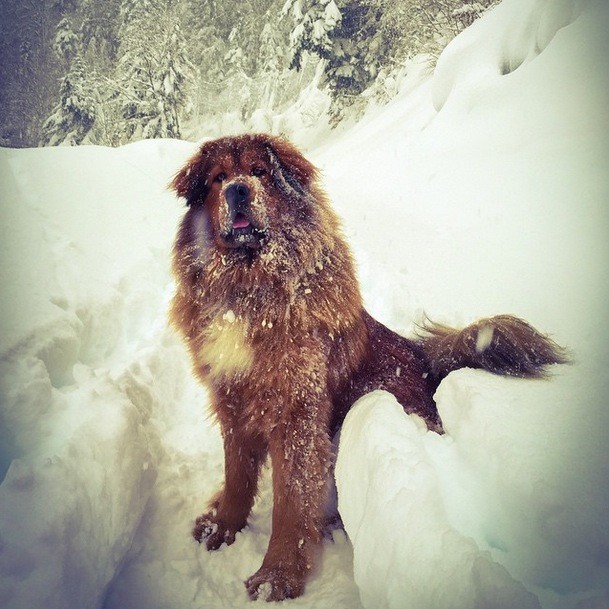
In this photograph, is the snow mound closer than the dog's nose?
No

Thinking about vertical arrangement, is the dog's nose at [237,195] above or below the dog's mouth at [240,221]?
above

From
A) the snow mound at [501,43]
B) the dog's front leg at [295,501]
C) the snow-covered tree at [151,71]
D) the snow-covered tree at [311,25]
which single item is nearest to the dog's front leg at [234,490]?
the dog's front leg at [295,501]

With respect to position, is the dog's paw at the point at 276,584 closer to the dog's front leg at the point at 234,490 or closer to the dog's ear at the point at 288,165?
the dog's front leg at the point at 234,490

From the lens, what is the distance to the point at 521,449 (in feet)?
3.53

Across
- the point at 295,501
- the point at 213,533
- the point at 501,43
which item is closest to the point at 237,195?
the point at 295,501

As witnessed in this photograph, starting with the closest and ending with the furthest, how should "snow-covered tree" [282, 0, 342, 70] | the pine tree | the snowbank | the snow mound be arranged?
the snowbank < the snow mound < "snow-covered tree" [282, 0, 342, 70] < the pine tree

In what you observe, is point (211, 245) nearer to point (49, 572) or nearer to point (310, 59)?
point (49, 572)

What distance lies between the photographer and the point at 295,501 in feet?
5.39

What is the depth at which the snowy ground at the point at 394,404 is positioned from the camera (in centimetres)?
97

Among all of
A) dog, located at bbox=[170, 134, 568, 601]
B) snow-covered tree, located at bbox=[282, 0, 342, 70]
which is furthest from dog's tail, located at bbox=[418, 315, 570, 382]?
snow-covered tree, located at bbox=[282, 0, 342, 70]

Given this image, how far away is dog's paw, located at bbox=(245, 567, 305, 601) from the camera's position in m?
1.57

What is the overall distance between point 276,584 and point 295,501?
0.31 m

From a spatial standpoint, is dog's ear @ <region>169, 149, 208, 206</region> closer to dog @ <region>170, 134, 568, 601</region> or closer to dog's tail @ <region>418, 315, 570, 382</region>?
dog @ <region>170, 134, 568, 601</region>

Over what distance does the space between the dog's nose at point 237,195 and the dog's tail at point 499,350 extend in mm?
1235
